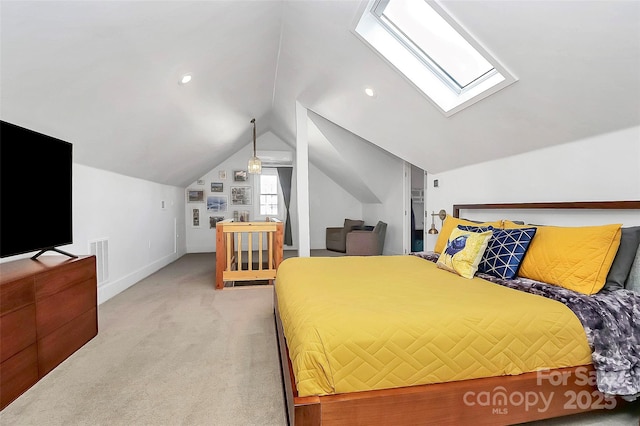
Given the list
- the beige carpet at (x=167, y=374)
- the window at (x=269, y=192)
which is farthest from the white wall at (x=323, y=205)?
the beige carpet at (x=167, y=374)

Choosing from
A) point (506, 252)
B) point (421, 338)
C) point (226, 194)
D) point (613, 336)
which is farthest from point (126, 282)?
point (613, 336)

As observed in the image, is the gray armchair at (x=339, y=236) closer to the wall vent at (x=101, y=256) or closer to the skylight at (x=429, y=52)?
the skylight at (x=429, y=52)

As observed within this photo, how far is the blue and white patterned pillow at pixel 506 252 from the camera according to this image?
2.11 meters

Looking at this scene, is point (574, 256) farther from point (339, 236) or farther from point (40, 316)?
point (339, 236)

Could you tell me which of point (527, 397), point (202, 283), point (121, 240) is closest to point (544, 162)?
point (527, 397)

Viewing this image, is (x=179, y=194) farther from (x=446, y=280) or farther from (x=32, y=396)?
(x=446, y=280)

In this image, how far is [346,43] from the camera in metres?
2.80

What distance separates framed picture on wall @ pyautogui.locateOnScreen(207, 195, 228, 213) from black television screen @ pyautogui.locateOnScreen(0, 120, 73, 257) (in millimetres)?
5144

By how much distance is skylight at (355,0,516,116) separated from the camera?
247cm

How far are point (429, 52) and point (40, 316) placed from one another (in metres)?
3.51

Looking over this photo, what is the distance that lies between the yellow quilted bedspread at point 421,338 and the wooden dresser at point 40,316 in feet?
4.92

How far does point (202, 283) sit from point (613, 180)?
4.50 m

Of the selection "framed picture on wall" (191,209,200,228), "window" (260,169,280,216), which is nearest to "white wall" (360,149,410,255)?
"window" (260,169,280,216)

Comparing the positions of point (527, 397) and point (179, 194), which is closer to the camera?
point (527, 397)
